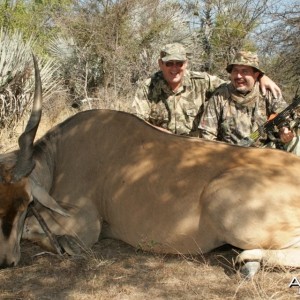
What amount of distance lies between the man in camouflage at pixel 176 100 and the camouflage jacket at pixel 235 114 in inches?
15.1

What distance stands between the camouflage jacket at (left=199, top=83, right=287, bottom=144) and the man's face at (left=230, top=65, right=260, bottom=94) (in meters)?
0.14

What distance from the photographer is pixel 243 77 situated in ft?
16.7

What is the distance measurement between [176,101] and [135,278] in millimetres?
2793

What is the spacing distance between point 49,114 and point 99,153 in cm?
743

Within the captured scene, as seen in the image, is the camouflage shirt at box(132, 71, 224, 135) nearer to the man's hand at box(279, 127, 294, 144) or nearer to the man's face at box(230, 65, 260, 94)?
the man's face at box(230, 65, 260, 94)

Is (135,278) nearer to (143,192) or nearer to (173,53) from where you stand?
(143,192)

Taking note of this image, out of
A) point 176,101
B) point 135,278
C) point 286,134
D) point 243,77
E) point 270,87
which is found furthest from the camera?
point 176,101

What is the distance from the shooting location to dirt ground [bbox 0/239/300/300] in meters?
2.97

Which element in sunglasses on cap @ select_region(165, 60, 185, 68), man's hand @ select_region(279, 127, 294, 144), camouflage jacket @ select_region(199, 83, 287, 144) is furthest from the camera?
sunglasses on cap @ select_region(165, 60, 185, 68)

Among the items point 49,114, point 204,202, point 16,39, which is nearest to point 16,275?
point 204,202

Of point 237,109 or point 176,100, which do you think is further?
point 176,100

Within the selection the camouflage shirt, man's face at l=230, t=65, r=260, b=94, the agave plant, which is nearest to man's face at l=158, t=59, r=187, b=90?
the camouflage shirt

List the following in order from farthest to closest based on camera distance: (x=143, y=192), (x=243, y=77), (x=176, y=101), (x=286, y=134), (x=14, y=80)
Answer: (x=14, y=80) → (x=176, y=101) → (x=243, y=77) → (x=286, y=134) → (x=143, y=192)

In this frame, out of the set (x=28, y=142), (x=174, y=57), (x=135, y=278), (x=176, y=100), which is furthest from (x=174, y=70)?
(x=135, y=278)
